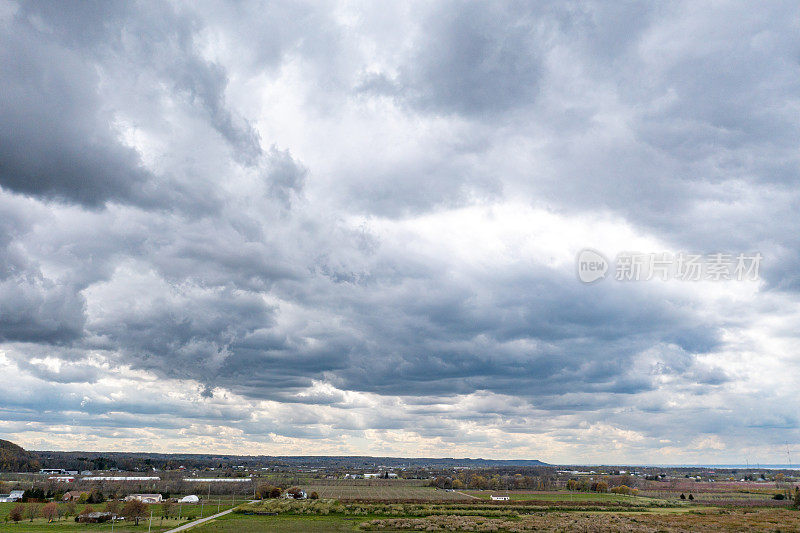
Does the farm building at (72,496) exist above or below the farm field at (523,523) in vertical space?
below

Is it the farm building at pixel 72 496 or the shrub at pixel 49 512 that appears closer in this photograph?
the shrub at pixel 49 512

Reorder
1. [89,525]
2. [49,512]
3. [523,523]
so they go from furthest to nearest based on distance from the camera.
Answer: [49,512]
[523,523]
[89,525]

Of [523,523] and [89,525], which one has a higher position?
[523,523]

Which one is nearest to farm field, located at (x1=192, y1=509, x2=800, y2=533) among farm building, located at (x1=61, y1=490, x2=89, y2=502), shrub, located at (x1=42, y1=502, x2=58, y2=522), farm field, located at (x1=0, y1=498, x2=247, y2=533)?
farm field, located at (x1=0, y1=498, x2=247, y2=533)

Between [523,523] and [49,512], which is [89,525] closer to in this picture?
[49,512]

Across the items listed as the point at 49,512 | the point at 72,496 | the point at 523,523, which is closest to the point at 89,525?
the point at 49,512

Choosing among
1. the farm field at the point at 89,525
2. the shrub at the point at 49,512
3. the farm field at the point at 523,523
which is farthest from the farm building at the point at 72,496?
the farm field at the point at 523,523

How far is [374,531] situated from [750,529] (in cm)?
6436

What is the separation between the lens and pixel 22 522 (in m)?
112

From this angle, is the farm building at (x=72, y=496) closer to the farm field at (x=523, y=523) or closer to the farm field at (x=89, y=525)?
the farm field at (x=89, y=525)

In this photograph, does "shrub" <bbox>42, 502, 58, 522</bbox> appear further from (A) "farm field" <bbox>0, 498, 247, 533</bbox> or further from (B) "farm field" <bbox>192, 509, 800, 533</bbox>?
(B) "farm field" <bbox>192, 509, 800, 533</bbox>

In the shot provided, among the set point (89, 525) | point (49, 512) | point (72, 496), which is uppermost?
point (49, 512)

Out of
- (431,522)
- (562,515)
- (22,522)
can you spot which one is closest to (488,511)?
(562,515)

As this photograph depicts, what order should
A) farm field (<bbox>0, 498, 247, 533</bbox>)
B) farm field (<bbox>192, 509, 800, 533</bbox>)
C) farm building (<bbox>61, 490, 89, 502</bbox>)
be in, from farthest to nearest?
farm building (<bbox>61, 490, 89, 502</bbox>)
farm field (<bbox>192, 509, 800, 533</bbox>)
farm field (<bbox>0, 498, 247, 533</bbox>)
